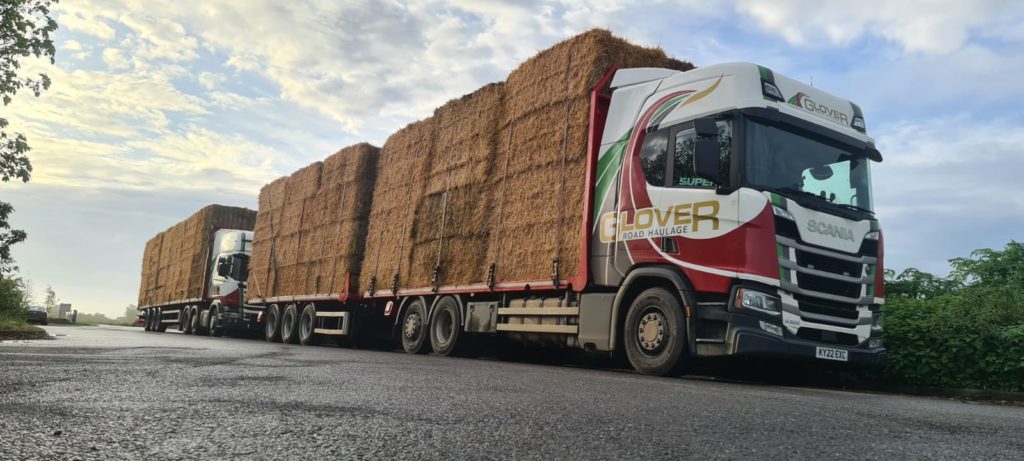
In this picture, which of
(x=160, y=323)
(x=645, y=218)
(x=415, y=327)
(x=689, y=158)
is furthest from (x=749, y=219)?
(x=160, y=323)

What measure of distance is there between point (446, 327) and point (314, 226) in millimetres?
7288

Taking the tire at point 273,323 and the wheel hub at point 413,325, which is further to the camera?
the tire at point 273,323

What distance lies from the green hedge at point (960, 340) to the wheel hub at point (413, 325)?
290 inches

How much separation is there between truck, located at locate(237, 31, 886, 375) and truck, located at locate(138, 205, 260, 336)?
13178 mm

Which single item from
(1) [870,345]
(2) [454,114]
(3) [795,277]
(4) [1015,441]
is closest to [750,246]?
(3) [795,277]

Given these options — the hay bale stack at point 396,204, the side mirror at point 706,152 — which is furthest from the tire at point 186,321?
the side mirror at point 706,152

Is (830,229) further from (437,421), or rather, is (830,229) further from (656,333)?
(437,421)

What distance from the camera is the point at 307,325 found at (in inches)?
704

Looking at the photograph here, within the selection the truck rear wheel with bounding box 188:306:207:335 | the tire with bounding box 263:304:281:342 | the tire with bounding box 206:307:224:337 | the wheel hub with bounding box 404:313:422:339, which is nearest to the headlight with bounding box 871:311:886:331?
the wheel hub with bounding box 404:313:422:339

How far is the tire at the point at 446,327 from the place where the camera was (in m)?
11.9

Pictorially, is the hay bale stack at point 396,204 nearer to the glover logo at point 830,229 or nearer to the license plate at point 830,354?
the glover logo at point 830,229

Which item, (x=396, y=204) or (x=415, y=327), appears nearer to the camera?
(x=415, y=327)

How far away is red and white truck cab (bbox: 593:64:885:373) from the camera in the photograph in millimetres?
7633

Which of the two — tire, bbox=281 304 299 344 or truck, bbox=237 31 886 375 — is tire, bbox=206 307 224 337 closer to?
tire, bbox=281 304 299 344
